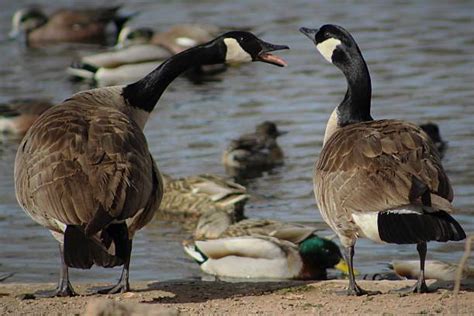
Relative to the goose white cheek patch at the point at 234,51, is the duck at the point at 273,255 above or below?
below

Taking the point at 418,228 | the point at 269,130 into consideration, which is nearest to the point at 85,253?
the point at 418,228

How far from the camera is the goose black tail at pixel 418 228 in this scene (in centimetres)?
754

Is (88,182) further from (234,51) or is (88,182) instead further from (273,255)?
(273,255)

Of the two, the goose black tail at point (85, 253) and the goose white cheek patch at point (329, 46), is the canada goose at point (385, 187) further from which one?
the goose black tail at point (85, 253)

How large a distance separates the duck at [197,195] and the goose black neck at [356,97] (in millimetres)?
3961

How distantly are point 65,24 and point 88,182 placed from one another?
19.0 m

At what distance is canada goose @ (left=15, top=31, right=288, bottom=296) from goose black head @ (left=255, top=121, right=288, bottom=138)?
264 inches

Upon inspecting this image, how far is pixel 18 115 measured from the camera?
18.4 m

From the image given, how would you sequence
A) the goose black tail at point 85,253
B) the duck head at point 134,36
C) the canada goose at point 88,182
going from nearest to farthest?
the goose black tail at point 85,253, the canada goose at point 88,182, the duck head at point 134,36

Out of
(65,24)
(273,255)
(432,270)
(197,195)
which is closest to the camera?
(432,270)

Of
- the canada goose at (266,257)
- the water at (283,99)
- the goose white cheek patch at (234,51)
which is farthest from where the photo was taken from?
the water at (283,99)

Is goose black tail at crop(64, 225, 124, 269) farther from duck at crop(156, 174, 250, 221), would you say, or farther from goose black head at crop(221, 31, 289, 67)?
duck at crop(156, 174, 250, 221)

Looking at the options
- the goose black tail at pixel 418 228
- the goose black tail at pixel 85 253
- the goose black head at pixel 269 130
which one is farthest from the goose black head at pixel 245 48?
the goose black head at pixel 269 130

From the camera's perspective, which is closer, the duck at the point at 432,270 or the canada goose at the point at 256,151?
the duck at the point at 432,270
